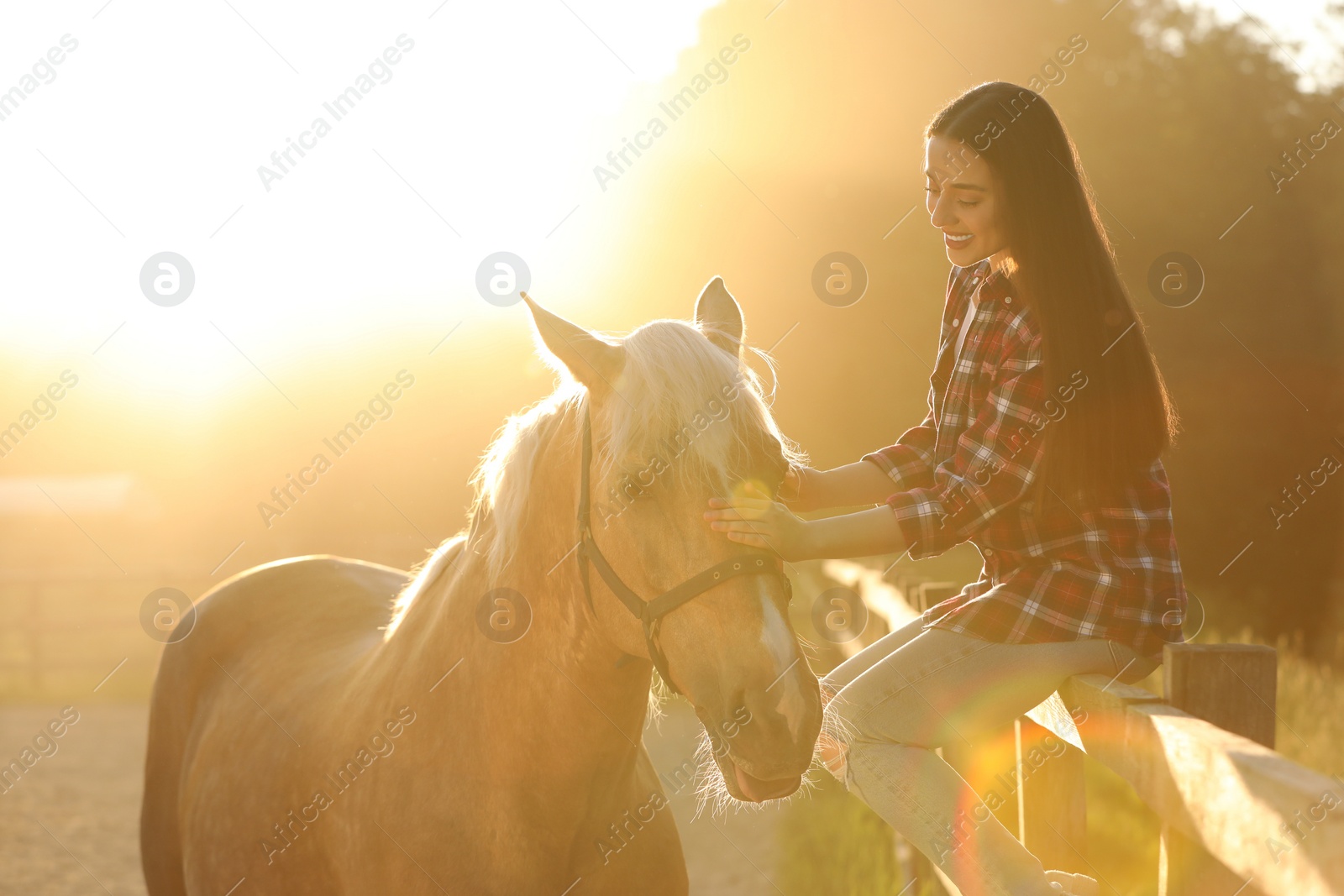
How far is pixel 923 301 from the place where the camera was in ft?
42.6

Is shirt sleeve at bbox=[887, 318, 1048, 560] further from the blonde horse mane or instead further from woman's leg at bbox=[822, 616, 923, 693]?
woman's leg at bbox=[822, 616, 923, 693]

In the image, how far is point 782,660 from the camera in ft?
6.34

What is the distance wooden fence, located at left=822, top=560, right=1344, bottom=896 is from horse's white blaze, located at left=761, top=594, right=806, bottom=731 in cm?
71

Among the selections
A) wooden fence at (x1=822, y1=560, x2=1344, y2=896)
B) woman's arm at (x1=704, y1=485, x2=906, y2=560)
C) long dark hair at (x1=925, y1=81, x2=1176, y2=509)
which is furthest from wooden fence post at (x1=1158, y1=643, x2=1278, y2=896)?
woman's arm at (x1=704, y1=485, x2=906, y2=560)

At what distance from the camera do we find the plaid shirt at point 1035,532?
2.33 meters

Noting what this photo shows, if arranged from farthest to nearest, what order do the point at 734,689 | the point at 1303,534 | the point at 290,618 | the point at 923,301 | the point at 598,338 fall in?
1. the point at 923,301
2. the point at 1303,534
3. the point at 290,618
4. the point at 598,338
5. the point at 734,689

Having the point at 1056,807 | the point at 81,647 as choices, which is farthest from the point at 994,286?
the point at 81,647

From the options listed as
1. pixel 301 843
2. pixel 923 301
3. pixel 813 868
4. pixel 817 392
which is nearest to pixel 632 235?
pixel 817 392

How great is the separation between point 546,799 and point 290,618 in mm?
2073

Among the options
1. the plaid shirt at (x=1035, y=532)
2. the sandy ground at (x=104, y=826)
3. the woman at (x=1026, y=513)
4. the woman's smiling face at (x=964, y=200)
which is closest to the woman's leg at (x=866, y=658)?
the woman at (x=1026, y=513)

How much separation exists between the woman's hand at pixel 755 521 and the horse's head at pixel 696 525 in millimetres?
29

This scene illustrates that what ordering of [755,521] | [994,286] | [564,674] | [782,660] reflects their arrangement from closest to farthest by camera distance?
1. [782,660]
2. [755,521]
3. [564,674]
4. [994,286]

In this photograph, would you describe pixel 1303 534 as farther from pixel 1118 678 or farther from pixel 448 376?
pixel 448 376

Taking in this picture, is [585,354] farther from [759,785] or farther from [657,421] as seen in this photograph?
[759,785]
